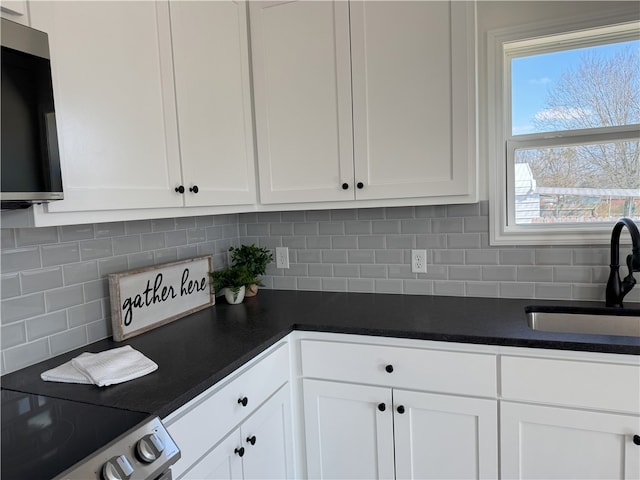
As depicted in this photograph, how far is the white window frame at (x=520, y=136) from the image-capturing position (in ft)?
6.02

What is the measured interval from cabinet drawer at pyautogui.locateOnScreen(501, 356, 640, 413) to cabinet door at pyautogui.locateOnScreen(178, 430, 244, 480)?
92cm

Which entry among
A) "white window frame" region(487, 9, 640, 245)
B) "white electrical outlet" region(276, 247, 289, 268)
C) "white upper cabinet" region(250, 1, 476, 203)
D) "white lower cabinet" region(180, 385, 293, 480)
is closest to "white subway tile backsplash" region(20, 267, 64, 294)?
"white lower cabinet" region(180, 385, 293, 480)

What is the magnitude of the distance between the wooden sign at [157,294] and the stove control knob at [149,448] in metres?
0.71

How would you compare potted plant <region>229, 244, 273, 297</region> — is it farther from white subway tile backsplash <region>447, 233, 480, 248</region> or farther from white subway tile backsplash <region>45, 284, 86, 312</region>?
white subway tile backsplash <region>447, 233, 480, 248</region>

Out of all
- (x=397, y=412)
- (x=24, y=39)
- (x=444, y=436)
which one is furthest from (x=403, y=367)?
(x=24, y=39)

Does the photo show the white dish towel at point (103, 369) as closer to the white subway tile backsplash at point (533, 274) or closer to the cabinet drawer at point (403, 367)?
the cabinet drawer at point (403, 367)

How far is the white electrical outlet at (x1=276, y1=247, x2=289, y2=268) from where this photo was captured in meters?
2.39

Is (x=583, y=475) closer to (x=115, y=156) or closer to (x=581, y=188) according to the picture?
(x=581, y=188)

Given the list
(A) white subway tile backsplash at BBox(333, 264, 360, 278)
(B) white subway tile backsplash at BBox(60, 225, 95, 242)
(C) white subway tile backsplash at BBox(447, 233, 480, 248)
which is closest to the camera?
(B) white subway tile backsplash at BBox(60, 225, 95, 242)

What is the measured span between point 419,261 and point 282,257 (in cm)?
75

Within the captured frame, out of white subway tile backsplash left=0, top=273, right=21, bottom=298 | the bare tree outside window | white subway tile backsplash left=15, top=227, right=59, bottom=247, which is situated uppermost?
the bare tree outside window

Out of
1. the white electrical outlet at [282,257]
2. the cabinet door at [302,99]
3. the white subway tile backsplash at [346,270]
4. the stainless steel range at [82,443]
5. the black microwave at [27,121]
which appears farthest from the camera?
the white electrical outlet at [282,257]

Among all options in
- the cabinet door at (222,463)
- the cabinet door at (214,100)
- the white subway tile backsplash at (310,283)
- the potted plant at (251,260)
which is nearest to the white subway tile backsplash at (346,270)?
the white subway tile backsplash at (310,283)

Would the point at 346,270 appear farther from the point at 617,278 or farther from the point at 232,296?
the point at 617,278
